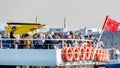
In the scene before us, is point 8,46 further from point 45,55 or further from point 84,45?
point 84,45

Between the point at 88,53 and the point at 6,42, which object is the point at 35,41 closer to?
the point at 6,42

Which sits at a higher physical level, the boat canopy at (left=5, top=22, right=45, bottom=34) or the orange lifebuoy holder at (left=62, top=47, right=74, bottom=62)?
the boat canopy at (left=5, top=22, right=45, bottom=34)

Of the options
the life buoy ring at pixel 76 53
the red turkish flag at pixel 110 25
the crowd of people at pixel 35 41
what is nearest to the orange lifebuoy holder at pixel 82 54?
the life buoy ring at pixel 76 53

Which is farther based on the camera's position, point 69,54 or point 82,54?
point 82,54

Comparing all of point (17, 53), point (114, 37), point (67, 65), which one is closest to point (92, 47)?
point (67, 65)

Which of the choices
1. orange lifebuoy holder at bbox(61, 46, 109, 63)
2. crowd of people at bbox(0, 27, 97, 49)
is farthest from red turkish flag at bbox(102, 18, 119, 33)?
crowd of people at bbox(0, 27, 97, 49)

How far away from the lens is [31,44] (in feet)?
84.5

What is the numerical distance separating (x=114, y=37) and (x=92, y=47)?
89327 millimetres

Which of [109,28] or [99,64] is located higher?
[109,28]

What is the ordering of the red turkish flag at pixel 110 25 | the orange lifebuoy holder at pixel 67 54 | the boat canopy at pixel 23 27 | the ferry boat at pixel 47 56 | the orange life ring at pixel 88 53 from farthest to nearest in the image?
1. the red turkish flag at pixel 110 25
2. the orange life ring at pixel 88 53
3. the boat canopy at pixel 23 27
4. the orange lifebuoy holder at pixel 67 54
5. the ferry boat at pixel 47 56

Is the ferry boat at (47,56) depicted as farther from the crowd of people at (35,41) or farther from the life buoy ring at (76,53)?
the crowd of people at (35,41)

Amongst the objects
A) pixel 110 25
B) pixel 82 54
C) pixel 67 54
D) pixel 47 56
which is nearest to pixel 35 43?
pixel 47 56

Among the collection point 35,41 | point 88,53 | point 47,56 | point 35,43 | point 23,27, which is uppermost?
point 23,27

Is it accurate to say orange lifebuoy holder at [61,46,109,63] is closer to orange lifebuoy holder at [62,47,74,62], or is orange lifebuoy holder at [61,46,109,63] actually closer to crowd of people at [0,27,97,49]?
orange lifebuoy holder at [62,47,74,62]
